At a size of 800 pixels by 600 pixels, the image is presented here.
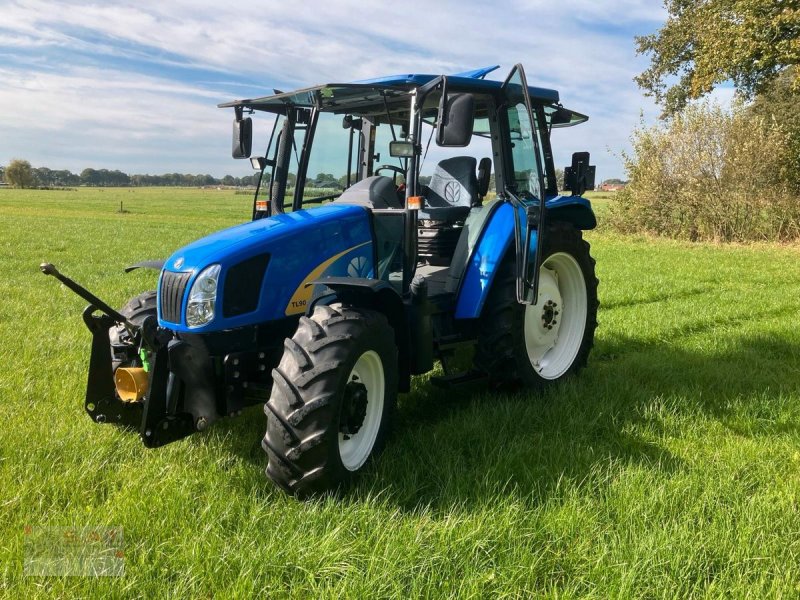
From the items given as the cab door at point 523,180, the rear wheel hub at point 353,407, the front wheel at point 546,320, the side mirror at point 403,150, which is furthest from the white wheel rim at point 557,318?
the rear wheel hub at point 353,407

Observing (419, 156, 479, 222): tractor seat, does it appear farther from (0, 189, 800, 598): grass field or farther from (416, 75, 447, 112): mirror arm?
(0, 189, 800, 598): grass field

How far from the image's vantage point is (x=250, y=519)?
2801mm

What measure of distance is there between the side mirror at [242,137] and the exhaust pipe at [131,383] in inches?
62.5

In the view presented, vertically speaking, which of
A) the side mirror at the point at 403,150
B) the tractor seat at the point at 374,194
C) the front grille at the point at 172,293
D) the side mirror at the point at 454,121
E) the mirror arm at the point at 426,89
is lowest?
the front grille at the point at 172,293

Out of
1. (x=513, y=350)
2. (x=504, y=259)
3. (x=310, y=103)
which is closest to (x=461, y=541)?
(x=513, y=350)

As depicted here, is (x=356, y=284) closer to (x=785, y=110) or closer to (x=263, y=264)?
(x=263, y=264)

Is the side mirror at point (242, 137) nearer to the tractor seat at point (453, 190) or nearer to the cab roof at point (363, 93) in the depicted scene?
the cab roof at point (363, 93)

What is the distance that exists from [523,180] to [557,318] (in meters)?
1.27

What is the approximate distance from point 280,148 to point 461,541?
2907mm

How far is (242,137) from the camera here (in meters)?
4.15

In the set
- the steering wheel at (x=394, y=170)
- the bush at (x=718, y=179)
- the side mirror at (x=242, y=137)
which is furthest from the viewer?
the bush at (x=718, y=179)

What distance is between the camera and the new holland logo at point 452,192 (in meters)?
4.78

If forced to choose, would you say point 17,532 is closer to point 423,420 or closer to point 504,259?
point 423,420

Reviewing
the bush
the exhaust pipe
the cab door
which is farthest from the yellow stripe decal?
the bush
